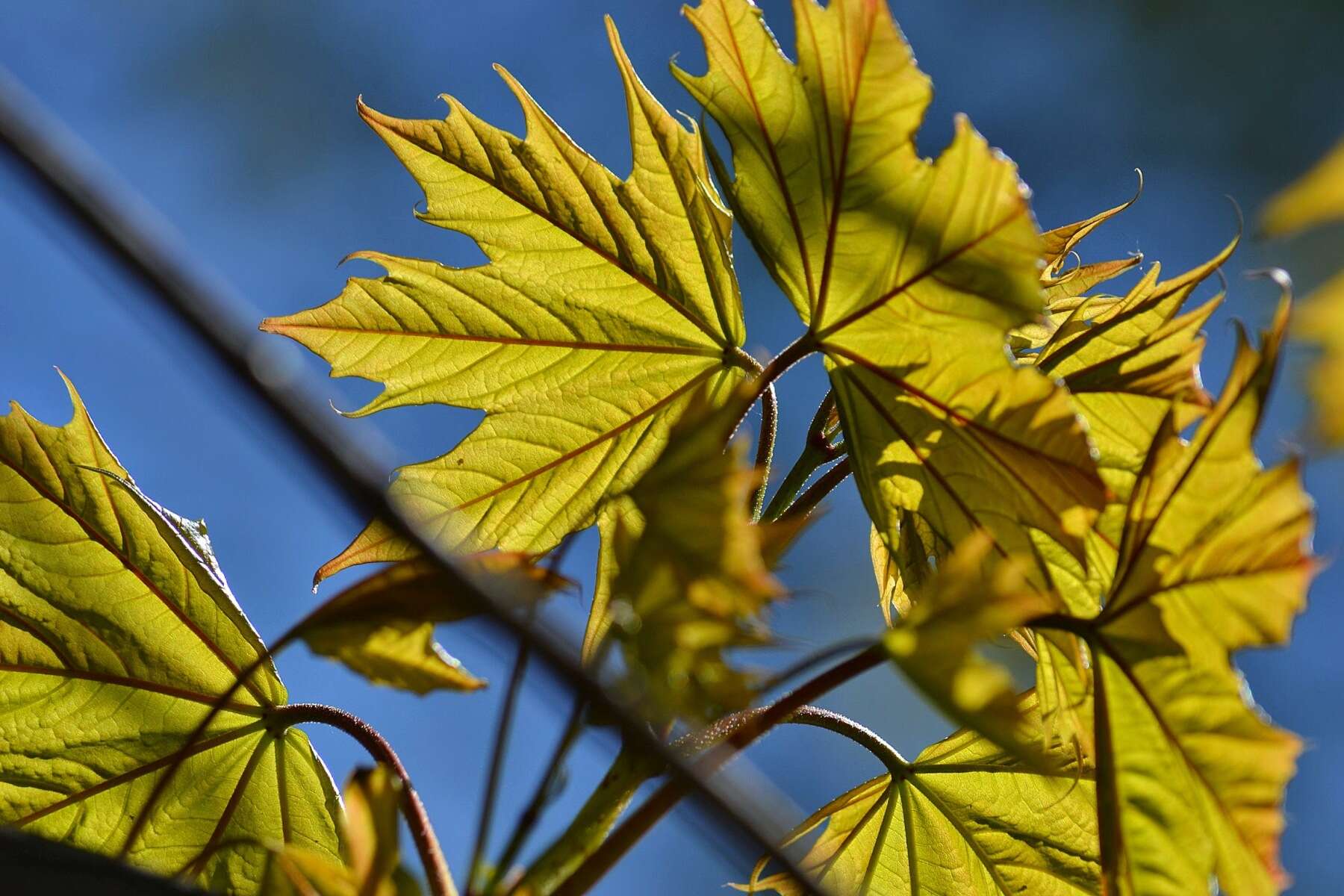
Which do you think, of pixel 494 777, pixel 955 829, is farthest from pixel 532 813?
pixel 955 829

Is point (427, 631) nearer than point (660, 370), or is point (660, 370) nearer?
point (427, 631)

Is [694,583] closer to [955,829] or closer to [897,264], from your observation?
[897,264]

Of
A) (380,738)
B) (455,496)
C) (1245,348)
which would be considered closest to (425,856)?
(380,738)

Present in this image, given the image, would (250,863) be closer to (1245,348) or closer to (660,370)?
(660,370)

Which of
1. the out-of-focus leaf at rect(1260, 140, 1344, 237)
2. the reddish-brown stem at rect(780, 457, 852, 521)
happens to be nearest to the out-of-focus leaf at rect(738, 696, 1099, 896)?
the reddish-brown stem at rect(780, 457, 852, 521)

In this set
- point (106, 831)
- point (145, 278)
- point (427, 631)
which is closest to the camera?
point (145, 278)

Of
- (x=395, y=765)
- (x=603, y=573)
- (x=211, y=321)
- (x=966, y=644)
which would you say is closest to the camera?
(x=211, y=321)
